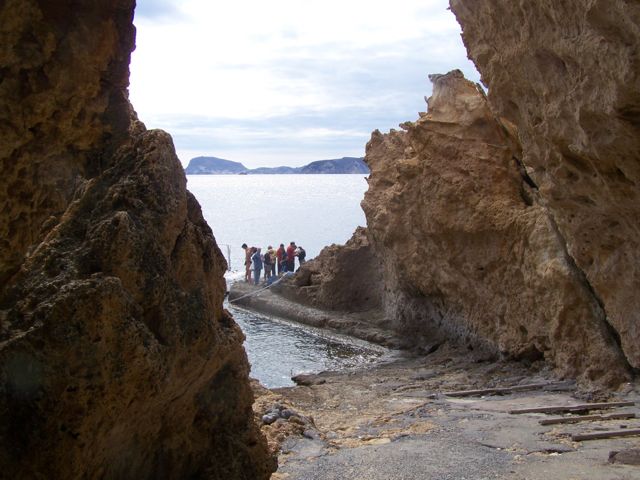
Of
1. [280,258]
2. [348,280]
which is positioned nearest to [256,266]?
[280,258]

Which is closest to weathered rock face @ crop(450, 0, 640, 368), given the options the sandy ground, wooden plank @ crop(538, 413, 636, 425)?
wooden plank @ crop(538, 413, 636, 425)

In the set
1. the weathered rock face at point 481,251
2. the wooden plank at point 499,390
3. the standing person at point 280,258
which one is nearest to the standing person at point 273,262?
the standing person at point 280,258

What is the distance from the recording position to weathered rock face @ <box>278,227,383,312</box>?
21.2 meters

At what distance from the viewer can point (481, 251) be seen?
14.2m

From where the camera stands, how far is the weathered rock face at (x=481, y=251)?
1115 cm

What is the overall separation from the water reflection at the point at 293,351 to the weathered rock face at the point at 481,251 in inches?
61.0

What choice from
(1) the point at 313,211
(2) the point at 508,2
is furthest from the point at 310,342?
(1) the point at 313,211

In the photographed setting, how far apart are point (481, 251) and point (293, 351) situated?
5.64 meters

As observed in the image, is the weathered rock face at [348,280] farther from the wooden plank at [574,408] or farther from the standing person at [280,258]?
the wooden plank at [574,408]

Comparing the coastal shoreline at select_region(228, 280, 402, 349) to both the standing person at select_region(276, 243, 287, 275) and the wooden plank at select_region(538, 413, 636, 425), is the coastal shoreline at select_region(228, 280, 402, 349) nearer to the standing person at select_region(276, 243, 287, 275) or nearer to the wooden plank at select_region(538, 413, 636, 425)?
the standing person at select_region(276, 243, 287, 275)

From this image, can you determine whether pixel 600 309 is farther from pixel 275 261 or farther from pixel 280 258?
pixel 275 261

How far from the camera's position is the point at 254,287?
25.0m

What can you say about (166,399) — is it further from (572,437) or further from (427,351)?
(427,351)

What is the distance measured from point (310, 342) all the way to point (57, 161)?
15223 mm
